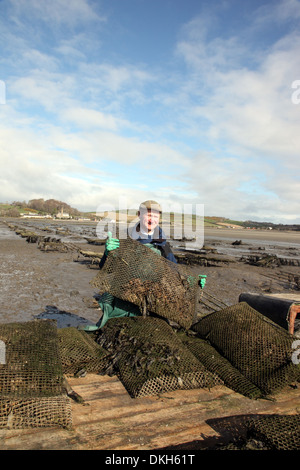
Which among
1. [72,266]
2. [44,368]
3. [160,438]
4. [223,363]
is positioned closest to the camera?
[160,438]

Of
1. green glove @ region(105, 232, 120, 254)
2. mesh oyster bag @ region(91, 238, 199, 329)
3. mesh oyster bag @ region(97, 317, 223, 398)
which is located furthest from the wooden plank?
green glove @ region(105, 232, 120, 254)

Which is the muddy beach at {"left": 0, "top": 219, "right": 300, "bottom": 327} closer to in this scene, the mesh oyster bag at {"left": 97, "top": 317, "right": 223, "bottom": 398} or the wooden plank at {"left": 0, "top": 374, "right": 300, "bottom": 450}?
the mesh oyster bag at {"left": 97, "top": 317, "right": 223, "bottom": 398}

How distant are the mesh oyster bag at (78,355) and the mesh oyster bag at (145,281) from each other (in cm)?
87

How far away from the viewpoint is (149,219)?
5.03 m

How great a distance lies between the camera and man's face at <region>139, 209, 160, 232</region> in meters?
4.99

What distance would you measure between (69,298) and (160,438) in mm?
7054

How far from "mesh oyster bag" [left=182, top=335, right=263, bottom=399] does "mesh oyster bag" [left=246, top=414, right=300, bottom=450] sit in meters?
0.79

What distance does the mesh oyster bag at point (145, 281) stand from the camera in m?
4.54

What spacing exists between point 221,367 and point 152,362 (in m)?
0.99

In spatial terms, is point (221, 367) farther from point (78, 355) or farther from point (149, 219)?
point (149, 219)
